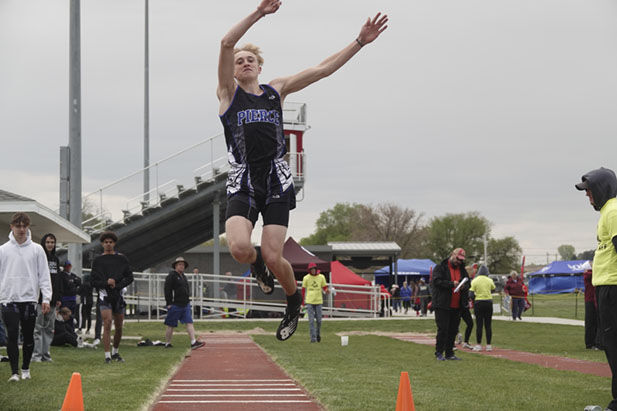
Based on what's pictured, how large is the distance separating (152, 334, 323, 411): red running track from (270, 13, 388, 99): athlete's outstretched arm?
3713mm

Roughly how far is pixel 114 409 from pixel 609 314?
5113 mm

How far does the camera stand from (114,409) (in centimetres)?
830

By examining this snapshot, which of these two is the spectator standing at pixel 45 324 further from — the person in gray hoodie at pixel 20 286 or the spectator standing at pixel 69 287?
the person in gray hoodie at pixel 20 286

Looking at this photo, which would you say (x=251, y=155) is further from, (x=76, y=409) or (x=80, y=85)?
(x=80, y=85)

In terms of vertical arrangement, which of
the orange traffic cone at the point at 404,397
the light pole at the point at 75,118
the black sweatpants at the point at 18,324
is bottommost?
the orange traffic cone at the point at 404,397

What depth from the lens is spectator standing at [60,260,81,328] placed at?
51.3 feet

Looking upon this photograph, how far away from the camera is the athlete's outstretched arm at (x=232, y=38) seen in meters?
6.25

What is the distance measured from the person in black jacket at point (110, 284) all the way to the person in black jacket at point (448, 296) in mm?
5808

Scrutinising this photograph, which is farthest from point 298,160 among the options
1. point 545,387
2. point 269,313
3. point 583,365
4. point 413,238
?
point 413,238

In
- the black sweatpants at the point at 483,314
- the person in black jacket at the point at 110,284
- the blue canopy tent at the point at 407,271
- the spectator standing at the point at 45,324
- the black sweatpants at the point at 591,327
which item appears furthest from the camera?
the blue canopy tent at the point at 407,271

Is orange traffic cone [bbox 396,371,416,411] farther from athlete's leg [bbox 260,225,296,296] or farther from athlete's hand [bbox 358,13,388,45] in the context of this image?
athlete's hand [bbox 358,13,388,45]

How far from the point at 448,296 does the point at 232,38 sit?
10241mm

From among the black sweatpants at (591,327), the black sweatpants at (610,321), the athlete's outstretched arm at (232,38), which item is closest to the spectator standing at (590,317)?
the black sweatpants at (591,327)

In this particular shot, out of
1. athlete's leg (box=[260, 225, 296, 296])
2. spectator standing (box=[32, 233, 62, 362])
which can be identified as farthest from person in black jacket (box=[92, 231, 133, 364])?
athlete's leg (box=[260, 225, 296, 296])
